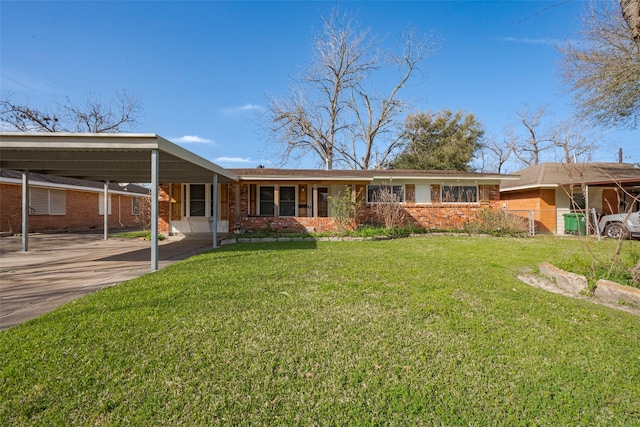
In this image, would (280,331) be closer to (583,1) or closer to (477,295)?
(477,295)

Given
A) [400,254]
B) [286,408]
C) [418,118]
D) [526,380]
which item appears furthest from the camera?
[418,118]

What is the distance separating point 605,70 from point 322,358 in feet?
45.2

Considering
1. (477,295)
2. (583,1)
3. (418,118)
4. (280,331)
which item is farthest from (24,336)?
(418,118)

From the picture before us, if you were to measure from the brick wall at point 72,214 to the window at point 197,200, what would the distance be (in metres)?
8.38

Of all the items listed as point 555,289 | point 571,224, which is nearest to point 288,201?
point 555,289

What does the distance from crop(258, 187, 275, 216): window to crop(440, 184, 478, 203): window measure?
866 cm

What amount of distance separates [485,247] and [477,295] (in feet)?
19.0

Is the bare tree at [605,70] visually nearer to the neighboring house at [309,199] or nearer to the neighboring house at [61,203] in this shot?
the neighboring house at [309,199]

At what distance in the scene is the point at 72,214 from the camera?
1741 cm

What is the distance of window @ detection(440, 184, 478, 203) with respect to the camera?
1552 centimetres

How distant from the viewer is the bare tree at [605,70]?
10070 millimetres

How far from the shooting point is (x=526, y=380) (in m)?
2.51

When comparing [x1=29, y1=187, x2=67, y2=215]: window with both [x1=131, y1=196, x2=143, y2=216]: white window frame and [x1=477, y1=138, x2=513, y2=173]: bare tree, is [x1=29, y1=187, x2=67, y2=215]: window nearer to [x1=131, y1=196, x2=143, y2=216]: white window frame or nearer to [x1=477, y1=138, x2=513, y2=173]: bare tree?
[x1=131, y1=196, x2=143, y2=216]: white window frame

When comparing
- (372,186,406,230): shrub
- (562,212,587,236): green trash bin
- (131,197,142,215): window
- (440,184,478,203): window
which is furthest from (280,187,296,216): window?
(131,197,142,215): window
